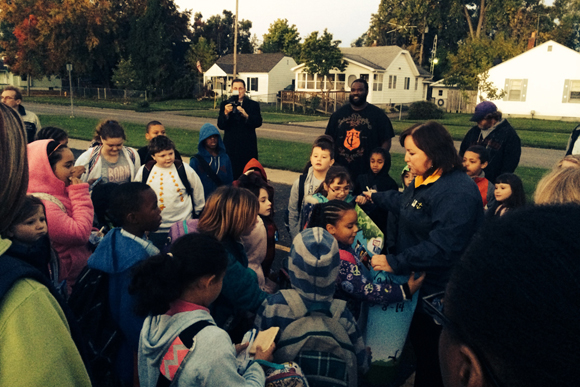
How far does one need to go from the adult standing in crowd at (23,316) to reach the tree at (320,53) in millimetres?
39320

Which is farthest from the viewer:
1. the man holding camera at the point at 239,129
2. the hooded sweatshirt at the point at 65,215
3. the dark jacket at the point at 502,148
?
the man holding camera at the point at 239,129

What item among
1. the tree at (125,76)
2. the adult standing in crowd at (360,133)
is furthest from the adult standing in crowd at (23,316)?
the tree at (125,76)

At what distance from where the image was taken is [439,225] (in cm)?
292

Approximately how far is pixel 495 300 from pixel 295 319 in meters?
1.74

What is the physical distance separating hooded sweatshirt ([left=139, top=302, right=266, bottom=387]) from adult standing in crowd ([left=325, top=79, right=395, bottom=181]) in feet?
13.5

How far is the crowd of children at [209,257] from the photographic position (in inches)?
86.4

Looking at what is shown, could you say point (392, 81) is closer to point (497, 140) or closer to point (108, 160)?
point (497, 140)

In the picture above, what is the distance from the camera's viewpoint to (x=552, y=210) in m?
0.98

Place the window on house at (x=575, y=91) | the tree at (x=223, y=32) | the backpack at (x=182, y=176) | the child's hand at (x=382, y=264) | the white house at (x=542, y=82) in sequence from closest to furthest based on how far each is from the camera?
the child's hand at (x=382, y=264) → the backpack at (x=182, y=176) → the window on house at (x=575, y=91) → the white house at (x=542, y=82) → the tree at (x=223, y=32)

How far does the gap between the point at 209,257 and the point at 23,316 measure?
134cm

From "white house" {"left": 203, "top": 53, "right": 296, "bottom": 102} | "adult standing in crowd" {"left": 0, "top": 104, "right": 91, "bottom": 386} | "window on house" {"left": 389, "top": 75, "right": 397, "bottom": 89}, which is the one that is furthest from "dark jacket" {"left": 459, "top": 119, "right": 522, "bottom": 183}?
"white house" {"left": 203, "top": 53, "right": 296, "bottom": 102}

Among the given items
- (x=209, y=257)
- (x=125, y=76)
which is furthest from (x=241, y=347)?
(x=125, y=76)

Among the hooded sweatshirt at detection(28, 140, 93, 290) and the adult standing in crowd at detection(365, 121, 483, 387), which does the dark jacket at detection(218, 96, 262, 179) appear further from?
the adult standing in crowd at detection(365, 121, 483, 387)

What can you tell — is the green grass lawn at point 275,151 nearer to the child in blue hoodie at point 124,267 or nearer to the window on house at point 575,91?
the child in blue hoodie at point 124,267
